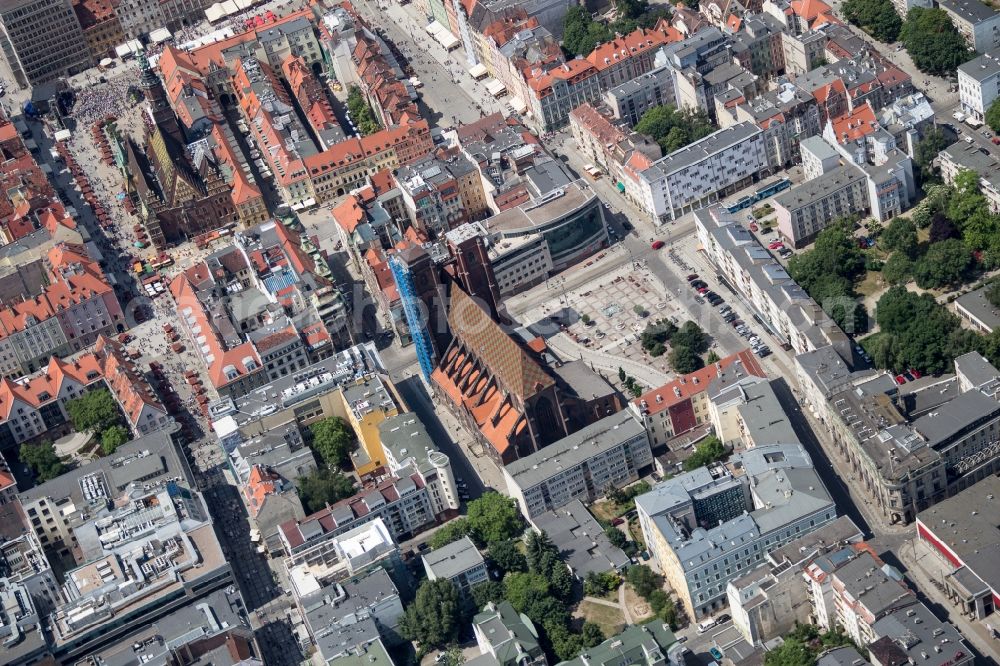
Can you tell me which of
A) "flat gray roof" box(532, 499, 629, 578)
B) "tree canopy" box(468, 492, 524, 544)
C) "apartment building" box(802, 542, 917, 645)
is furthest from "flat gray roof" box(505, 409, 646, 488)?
"apartment building" box(802, 542, 917, 645)

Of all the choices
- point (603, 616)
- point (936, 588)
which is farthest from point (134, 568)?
point (936, 588)

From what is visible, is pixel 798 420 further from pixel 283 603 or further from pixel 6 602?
pixel 6 602

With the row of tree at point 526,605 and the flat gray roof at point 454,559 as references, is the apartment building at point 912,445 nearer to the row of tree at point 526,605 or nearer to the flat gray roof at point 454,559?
the row of tree at point 526,605

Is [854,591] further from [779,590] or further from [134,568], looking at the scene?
[134,568]

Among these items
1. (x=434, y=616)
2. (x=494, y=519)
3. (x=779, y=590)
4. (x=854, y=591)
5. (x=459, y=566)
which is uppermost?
(x=494, y=519)

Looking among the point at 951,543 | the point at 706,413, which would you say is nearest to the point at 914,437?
the point at 951,543

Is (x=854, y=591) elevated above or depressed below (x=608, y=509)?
below

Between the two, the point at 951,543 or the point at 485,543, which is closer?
the point at 951,543
